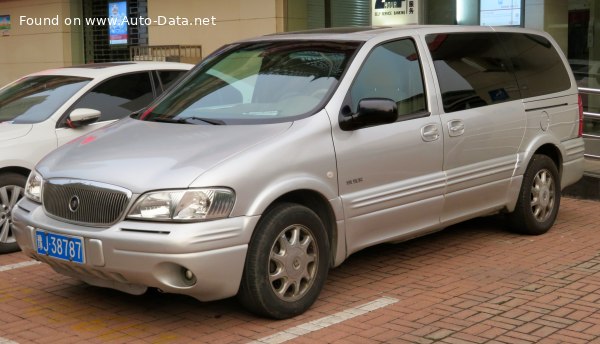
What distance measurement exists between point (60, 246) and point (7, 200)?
2.27 m

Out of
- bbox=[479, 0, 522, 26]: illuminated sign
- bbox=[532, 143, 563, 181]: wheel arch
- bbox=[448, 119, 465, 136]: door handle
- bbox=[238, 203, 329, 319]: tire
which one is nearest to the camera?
bbox=[238, 203, 329, 319]: tire

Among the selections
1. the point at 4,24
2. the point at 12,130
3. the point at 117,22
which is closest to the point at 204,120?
the point at 12,130

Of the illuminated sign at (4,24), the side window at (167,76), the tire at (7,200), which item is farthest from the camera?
the illuminated sign at (4,24)

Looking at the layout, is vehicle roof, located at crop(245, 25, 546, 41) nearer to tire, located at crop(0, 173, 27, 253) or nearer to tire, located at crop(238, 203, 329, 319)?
tire, located at crop(238, 203, 329, 319)

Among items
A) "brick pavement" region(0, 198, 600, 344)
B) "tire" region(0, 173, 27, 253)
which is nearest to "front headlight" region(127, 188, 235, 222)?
"brick pavement" region(0, 198, 600, 344)

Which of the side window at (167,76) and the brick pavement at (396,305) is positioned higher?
the side window at (167,76)

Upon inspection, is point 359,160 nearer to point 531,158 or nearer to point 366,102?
point 366,102

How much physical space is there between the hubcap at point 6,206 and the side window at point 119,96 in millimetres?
940

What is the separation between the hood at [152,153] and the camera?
16.1 ft

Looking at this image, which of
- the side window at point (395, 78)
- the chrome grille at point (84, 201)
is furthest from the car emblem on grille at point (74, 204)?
the side window at point (395, 78)

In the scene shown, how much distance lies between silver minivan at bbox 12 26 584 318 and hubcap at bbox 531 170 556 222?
0.06 ft

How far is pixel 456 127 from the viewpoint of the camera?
6.47 m

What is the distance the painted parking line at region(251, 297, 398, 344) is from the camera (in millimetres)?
4949

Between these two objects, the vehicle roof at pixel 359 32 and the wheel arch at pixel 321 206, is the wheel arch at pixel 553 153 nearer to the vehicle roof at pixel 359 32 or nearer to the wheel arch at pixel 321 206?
the vehicle roof at pixel 359 32
